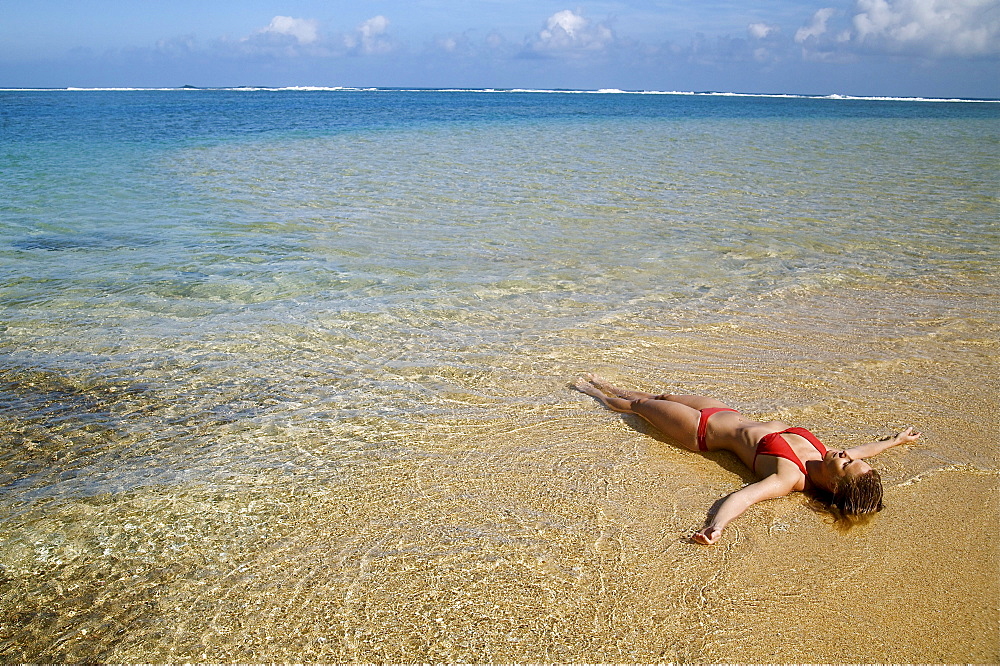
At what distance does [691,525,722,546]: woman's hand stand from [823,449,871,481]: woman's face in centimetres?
83

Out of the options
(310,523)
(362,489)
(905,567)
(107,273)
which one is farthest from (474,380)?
(107,273)

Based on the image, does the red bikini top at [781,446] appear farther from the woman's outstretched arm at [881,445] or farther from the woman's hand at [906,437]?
the woman's hand at [906,437]

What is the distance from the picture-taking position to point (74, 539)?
11.6 feet

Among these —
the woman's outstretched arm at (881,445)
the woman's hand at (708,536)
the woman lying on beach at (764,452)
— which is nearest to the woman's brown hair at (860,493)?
Result: the woman lying on beach at (764,452)

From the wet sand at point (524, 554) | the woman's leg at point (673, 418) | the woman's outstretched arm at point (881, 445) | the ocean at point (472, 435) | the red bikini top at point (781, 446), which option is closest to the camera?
the wet sand at point (524, 554)

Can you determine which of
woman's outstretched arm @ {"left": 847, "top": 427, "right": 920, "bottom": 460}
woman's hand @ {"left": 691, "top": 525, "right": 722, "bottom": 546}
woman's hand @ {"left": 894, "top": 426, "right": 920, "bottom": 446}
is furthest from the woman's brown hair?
woman's hand @ {"left": 894, "top": 426, "right": 920, "bottom": 446}

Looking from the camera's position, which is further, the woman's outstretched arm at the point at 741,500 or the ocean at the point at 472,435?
the woman's outstretched arm at the point at 741,500

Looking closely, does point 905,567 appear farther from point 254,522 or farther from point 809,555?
point 254,522

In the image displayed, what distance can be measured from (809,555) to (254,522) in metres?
2.85

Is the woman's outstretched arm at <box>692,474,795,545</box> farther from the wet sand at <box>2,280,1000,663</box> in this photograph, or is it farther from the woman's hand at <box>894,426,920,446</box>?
the woman's hand at <box>894,426,920,446</box>

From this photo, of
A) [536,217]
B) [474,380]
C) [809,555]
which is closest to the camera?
[809,555]

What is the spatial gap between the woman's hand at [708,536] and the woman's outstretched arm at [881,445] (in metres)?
1.27

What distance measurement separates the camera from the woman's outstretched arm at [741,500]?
367 cm

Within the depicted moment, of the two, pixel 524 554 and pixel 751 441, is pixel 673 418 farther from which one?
pixel 524 554
